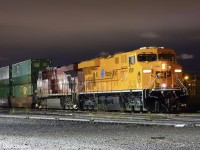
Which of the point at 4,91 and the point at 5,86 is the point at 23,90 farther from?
the point at 4,91

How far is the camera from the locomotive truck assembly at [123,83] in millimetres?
26203

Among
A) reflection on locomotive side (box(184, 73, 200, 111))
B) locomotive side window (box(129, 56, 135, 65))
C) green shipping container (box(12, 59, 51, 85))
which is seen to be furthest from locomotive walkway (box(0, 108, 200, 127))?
green shipping container (box(12, 59, 51, 85))

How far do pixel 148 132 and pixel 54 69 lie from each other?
1107 inches

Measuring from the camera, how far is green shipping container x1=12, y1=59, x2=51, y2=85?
4666 cm

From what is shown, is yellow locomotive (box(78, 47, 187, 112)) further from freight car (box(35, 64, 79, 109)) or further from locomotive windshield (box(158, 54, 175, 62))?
freight car (box(35, 64, 79, 109))

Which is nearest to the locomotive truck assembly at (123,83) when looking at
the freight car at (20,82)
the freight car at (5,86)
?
the freight car at (20,82)

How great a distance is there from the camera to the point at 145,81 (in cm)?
2616

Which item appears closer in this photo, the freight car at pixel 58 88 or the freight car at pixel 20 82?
the freight car at pixel 58 88

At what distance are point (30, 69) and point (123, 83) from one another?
20.7m

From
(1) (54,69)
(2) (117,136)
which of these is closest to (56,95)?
(1) (54,69)

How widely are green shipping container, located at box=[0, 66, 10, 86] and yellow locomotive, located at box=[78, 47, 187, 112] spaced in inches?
1091

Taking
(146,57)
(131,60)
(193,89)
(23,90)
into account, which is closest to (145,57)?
(146,57)

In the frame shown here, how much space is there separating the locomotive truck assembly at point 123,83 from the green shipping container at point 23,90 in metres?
6.14

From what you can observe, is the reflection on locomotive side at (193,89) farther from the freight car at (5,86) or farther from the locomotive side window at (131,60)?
the freight car at (5,86)
